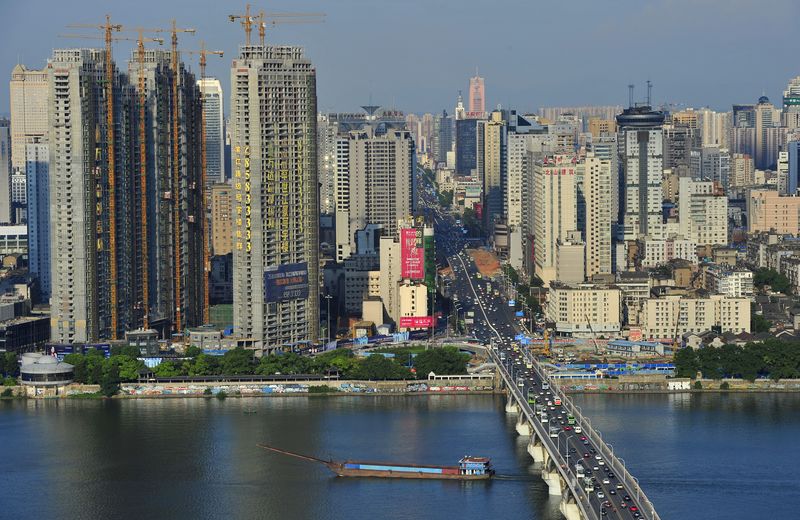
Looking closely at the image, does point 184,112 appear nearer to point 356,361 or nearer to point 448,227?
point 356,361

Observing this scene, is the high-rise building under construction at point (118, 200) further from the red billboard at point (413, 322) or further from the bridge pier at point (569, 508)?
the bridge pier at point (569, 508)

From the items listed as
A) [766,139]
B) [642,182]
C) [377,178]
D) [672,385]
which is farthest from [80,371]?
[766,139]

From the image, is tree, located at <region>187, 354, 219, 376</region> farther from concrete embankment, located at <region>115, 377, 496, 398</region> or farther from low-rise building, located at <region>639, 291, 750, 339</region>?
low-rise building, located at <region>639, 291, 750, 339</region>

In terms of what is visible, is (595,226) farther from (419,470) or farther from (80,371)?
(419,470)

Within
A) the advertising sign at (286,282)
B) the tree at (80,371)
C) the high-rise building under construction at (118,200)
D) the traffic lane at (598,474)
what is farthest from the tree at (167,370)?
the traffic lane at (598,474)

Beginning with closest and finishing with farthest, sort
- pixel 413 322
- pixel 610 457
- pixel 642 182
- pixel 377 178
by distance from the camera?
pixel 610 457
pixel 413 322
pixel 377 178
pixel 642 182

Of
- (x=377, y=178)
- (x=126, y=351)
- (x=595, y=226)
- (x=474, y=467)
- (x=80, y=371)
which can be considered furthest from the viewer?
(x=377, y=178)
